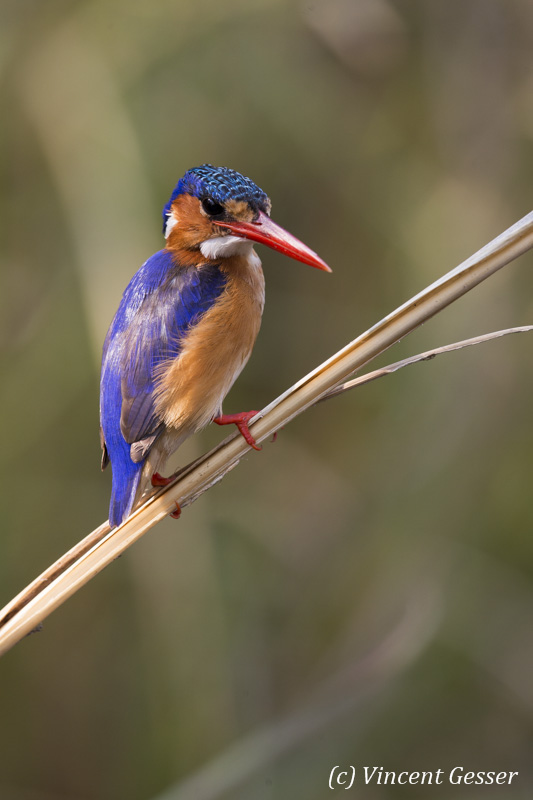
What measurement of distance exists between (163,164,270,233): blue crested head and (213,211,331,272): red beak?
0.04 meters

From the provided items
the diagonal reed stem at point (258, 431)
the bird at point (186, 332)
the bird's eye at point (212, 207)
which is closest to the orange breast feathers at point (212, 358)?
the bird at point (186, 332)

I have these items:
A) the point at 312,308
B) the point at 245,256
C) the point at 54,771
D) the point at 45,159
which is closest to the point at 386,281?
the point at 312,308

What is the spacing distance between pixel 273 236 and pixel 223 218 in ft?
0.60

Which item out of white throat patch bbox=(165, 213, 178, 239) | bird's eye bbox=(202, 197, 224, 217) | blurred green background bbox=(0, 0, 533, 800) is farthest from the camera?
blurred green background bbox=(0, 0, 533, 800)

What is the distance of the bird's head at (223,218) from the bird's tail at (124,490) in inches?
22.8

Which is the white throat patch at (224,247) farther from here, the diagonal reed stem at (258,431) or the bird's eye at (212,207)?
the diagonal reed stem at (258,431)

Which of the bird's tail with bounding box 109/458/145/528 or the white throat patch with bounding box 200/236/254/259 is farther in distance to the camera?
the white throat patch with bounding box 200/236/254/259

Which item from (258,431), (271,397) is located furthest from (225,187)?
(271,397)

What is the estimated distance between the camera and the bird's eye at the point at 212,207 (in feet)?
6.47

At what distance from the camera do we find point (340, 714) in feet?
6.95

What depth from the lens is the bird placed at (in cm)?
191

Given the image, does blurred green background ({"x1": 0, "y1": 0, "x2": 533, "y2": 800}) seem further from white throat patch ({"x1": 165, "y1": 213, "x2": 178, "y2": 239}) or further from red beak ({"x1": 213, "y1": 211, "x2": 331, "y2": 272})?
red beak ({"x1": 213, "y1": 211, "x2": 331, "y2": 272})

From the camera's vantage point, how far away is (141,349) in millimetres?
1939

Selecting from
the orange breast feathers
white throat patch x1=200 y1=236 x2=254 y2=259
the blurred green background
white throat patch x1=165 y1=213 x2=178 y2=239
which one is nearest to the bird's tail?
the orange breast feathers
